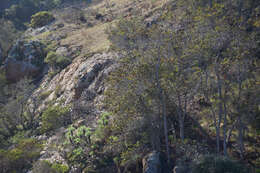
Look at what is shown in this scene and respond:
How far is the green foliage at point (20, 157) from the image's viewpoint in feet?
50.8

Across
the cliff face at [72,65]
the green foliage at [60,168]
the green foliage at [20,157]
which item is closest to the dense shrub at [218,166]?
the green foliage at [60,168]

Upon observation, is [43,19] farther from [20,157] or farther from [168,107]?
[168,107]

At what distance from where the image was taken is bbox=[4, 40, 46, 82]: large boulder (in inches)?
1218

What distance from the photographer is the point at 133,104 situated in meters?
12.0

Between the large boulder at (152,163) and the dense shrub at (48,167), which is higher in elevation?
the large boulder at (152,163)

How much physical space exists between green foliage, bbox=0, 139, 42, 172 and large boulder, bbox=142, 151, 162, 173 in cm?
871

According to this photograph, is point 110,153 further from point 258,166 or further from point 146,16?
point 146,16

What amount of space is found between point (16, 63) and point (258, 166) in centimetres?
2981

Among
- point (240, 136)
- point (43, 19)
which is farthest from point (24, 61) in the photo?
point (240, 136)

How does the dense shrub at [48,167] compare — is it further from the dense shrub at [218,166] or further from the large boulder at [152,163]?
the dense shrub at [218,166]

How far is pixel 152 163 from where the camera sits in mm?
11586

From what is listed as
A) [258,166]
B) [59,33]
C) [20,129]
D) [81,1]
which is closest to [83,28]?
[59,33]

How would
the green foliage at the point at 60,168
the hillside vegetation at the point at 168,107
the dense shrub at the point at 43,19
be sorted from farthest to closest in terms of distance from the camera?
the dense shrub at the point at 43,19 < the green foliage at the point at 60,168 < the hillside vegetation at the point at 168,107

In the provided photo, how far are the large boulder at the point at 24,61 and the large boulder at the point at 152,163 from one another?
23.5 meters
